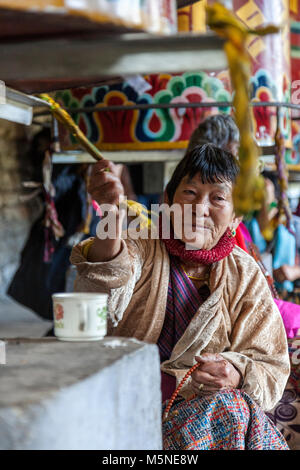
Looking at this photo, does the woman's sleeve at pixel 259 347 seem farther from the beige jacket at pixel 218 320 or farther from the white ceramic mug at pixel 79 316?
the white ceramic mug at pixel 79 316

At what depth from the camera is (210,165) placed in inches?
63.8

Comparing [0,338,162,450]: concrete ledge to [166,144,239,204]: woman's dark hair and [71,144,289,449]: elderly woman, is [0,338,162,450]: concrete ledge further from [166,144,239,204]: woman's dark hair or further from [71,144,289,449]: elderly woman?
[166,144,239,204]: woman's dark hair

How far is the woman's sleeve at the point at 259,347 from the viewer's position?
4.79 ft

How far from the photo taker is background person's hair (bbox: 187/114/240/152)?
2256mm

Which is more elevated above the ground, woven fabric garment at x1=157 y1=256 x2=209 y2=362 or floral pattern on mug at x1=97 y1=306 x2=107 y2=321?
floral pattern on mug at x1=97 y1=306 x2=107 y2=321

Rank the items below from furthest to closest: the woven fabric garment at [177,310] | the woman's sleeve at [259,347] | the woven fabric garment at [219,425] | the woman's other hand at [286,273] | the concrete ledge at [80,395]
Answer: the woman's other hand at [286,273] → the woven fabric garment at [177,310] → the woman's sleeve at [259,347] → the woven fabric garment at [219,425] → the concrete ledge at [80,395]

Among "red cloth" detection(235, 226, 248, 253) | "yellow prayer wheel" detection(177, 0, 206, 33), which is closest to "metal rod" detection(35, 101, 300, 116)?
"yellow prayer wheel" detection(177, 0, 206, 33)

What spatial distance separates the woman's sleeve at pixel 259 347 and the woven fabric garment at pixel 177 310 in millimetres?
119

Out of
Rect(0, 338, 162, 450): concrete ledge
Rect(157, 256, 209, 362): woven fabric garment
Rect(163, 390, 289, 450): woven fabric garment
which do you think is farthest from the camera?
Rect(157, 256, 209, 362): woven fabric garment

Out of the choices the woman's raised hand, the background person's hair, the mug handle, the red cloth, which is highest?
the background person's hair

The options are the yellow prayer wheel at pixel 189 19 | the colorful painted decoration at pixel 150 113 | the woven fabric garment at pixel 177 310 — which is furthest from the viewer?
the colorful painted decoration at pixel 150 113

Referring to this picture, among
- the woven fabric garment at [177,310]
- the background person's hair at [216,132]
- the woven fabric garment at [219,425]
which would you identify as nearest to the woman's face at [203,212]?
the woven fabric garment at [177,310]

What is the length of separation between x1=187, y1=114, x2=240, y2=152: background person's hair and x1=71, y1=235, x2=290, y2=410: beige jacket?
0.74 m

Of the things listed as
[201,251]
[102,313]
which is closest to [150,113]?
[201,251]
